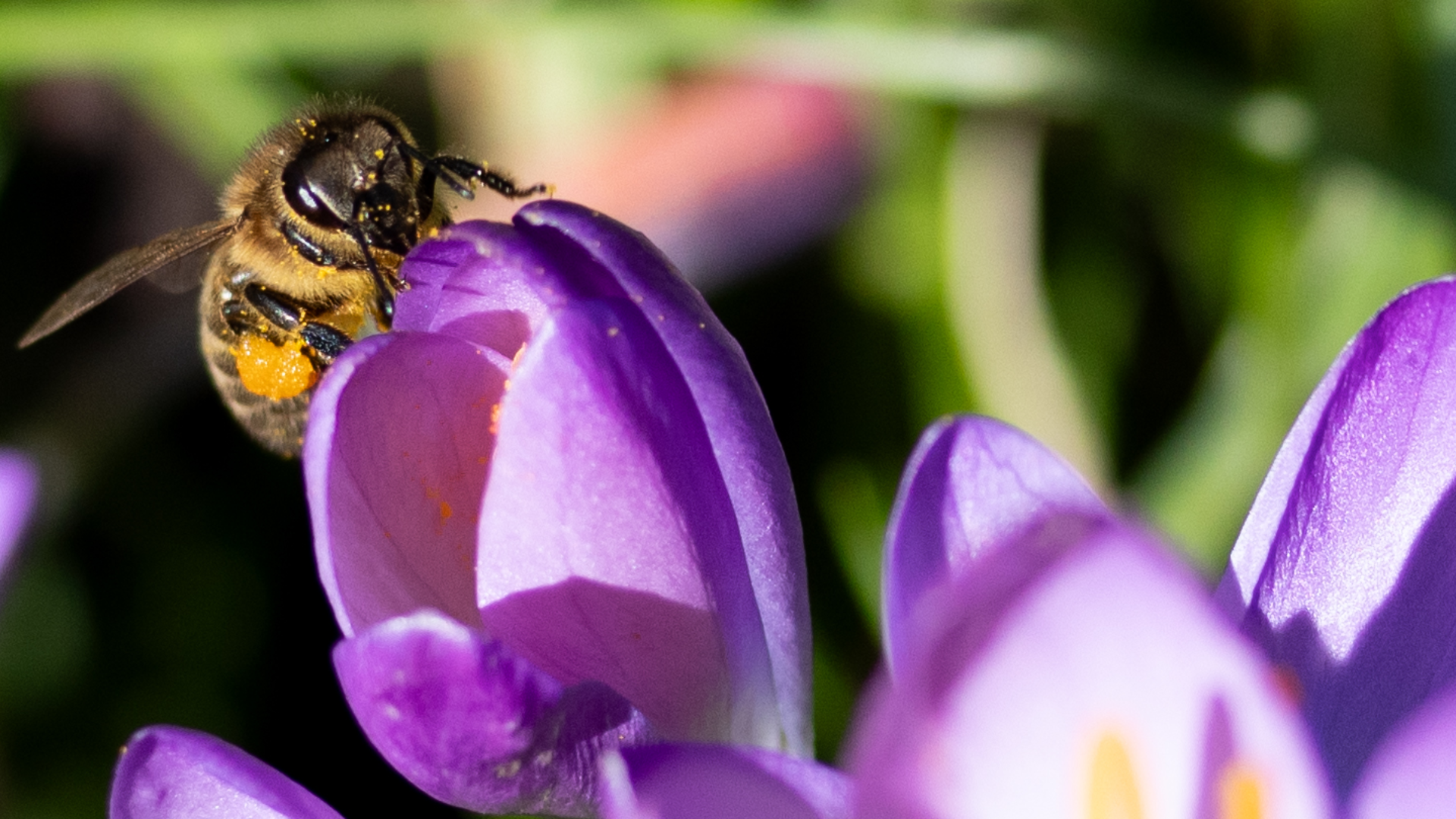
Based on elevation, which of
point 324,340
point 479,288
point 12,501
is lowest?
point 12,501

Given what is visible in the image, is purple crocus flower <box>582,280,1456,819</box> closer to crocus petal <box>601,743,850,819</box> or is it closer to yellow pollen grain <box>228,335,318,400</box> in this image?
crocus petal <box>601,743,850,819</box>

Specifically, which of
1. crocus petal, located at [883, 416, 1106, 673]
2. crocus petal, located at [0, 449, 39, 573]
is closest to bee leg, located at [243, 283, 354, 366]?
crocus petal, located at [0, 449, 39, 573]

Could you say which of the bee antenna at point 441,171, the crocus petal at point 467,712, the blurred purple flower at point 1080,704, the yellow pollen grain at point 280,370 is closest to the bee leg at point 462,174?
the bee antenna at point 441,171

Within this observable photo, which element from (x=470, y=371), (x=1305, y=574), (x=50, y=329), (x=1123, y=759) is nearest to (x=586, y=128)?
(x=50, y=329)

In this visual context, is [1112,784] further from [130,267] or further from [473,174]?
[130,267]

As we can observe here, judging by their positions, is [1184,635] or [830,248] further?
[830,248]

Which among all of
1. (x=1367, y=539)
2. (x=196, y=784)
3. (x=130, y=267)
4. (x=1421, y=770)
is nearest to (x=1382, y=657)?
(x=1367, y=539)
